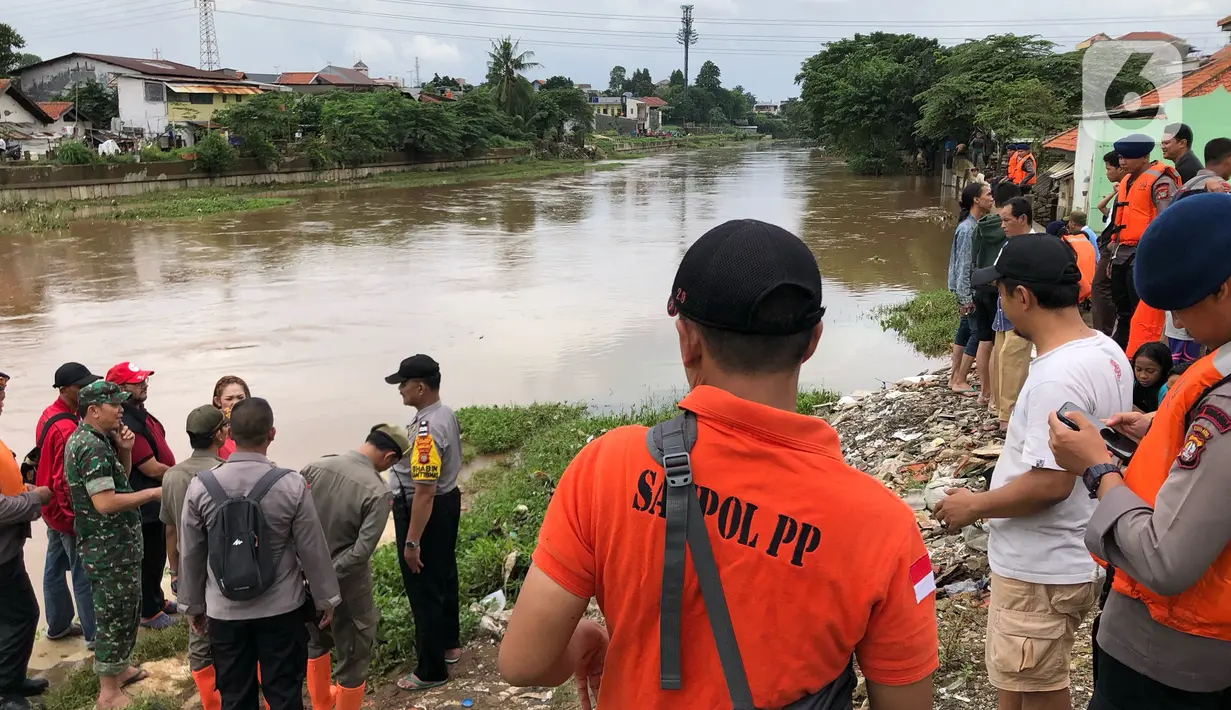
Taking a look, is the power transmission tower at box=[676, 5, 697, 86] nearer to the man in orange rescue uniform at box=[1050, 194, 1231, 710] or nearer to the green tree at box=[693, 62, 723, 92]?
the green tree at box=[693, 62, 723, 92]

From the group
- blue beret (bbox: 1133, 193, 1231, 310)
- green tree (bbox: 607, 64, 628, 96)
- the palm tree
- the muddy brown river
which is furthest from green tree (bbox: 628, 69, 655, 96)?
blue beret (bbox: 1133, 193, 1231, 310)

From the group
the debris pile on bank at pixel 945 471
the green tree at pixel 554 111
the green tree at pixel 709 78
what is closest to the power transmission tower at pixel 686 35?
the green tree at pixel 709 78

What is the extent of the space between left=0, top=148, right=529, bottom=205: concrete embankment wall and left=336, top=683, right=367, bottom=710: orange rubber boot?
1185 inches

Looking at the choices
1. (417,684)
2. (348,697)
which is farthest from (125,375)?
(417,684)

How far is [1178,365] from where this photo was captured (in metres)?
4.56

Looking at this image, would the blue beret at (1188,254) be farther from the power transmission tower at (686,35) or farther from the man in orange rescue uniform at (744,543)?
the power transmission tower at (686,35)

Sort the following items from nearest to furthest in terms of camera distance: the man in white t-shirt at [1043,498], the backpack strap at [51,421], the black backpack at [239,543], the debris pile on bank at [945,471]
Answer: the man in white t-shirt at [1043,498] → the black backpack at [239,543] → the debris pile on bank at [945,471] → the backpack strap at [51,421]

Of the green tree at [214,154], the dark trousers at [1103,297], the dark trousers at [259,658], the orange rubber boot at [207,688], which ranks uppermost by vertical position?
the green tree at [214,154]

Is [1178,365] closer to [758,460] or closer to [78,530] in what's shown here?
[758,460]

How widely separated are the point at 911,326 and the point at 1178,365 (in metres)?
7.72

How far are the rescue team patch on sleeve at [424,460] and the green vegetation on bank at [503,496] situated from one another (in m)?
1.05

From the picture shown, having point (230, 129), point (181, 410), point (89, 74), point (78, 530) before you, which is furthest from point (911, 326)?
point (89, 74)

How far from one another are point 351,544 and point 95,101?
5330 centimetres

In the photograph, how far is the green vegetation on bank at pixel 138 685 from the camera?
4.26m
